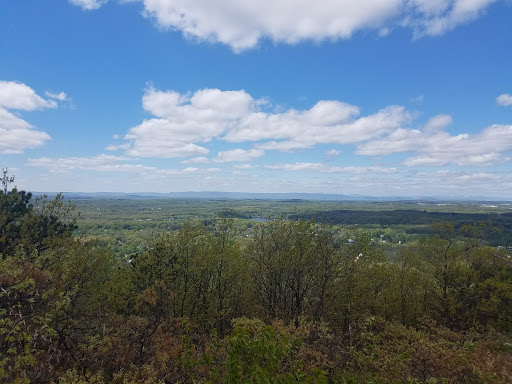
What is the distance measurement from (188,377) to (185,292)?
1553 cm

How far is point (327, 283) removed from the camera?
27203mm

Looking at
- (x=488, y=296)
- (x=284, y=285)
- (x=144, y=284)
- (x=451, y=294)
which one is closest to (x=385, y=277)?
(x=451, y=294)

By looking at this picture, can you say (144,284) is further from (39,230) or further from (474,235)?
(474,235)

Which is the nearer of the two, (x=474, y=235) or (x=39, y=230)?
(x=39, y=230)

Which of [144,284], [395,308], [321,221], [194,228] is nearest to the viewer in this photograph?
[144,284]

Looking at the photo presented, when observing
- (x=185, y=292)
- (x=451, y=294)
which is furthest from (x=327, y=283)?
(x=451, y=294)

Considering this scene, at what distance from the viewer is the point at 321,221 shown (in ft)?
89.1

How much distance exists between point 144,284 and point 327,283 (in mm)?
17385

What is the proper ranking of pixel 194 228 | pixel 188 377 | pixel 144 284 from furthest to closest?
pixel 194 228, pixel 144 284, pixel 188 377

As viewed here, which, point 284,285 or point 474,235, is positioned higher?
point 474,235

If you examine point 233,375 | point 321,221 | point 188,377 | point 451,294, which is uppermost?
point 321,221

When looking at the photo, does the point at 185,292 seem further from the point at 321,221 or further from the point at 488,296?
the point at 488,296

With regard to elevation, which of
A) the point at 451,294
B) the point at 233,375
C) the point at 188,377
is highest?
the point at 233,375

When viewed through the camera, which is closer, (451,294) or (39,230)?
(39,230)
